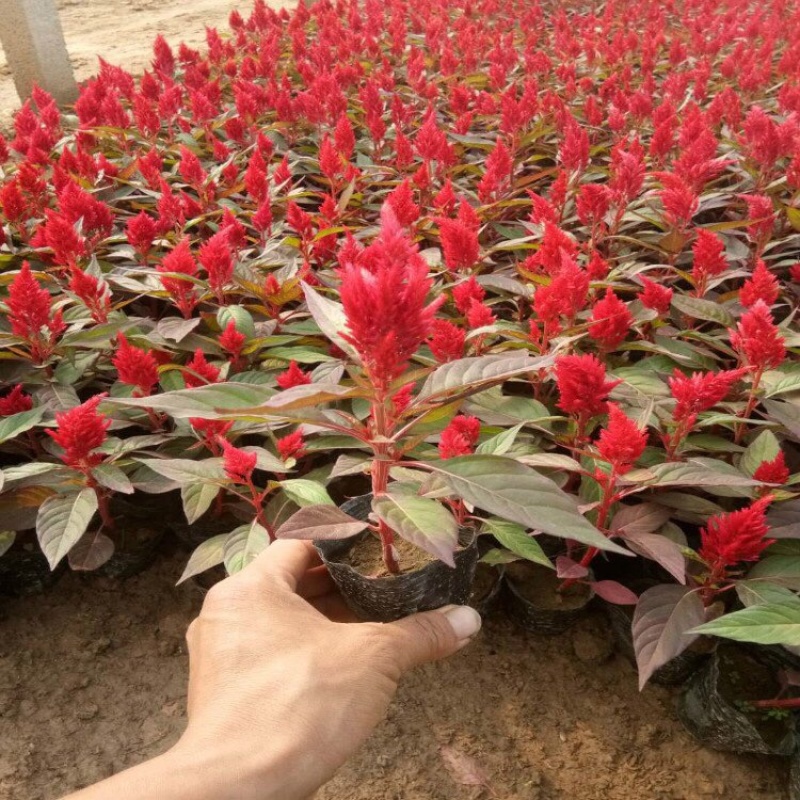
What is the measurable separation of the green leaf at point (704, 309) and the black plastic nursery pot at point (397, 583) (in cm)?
109

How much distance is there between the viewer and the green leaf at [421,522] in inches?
→ 36.3

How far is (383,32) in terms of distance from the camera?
6.88 m

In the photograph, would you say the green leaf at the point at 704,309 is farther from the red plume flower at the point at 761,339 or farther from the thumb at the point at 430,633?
the thumb at the point at 430,633

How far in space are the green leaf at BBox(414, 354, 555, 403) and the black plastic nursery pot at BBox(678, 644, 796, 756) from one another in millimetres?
1116

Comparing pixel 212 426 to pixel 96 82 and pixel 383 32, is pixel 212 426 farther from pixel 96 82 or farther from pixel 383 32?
pixel 383 32

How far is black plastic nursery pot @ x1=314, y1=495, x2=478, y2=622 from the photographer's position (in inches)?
49.2

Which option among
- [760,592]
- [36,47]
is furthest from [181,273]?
[36,47]

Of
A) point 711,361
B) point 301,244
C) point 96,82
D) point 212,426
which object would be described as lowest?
point 711,361

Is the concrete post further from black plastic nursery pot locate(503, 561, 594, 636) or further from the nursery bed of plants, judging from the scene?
black plastic nursery pot locate(503, 561, 594, 636)

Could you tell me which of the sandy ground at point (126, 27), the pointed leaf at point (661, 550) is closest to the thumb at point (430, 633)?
the pointed leaf at point (661, 550)

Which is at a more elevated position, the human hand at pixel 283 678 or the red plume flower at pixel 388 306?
the red plume flower at pixel 388 306

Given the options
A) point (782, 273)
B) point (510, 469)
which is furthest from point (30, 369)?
point (782, 273)

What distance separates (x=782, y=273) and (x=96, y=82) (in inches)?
162

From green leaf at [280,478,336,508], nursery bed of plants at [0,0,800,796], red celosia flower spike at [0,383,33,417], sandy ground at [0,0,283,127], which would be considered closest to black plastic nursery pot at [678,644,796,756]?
nursery bed of plants at [0,0,800,796]
